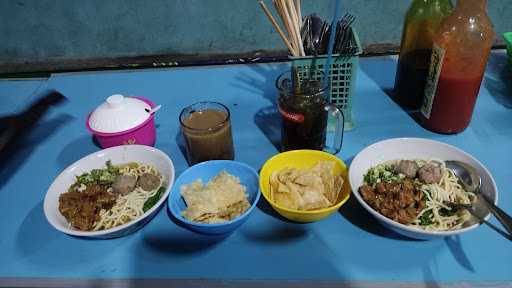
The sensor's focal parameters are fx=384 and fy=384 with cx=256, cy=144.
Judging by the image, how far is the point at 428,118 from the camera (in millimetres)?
1201

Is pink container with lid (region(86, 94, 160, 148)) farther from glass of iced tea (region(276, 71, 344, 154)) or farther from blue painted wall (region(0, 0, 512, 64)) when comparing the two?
blue painted wall (region(0, 0, 512, 64))

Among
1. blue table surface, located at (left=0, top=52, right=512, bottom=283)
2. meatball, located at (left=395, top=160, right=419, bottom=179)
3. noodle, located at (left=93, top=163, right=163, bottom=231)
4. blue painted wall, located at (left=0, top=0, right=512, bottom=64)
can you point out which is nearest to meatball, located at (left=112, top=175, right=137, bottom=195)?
noodle, located at (left=93, top=163, right=163, bottom=231)

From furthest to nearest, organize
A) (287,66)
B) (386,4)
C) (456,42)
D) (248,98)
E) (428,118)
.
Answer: (386,4) → (287,66) → (248,98) → (428,118) → (456,42)

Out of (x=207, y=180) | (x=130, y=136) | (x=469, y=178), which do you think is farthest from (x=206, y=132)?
(x=469, y=178)

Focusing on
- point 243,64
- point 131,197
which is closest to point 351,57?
point 243,64

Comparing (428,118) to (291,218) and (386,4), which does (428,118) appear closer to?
(291,218)

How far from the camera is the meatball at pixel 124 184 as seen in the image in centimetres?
102

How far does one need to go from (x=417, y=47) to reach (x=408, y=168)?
0.47 metres

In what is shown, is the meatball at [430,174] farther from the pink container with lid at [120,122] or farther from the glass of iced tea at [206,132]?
the pink container with lid at [120,122]

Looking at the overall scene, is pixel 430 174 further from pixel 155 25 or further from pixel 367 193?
pixel 155 25

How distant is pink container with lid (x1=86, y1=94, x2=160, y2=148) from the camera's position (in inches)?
43.2

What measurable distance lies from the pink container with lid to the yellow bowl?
1.31 ft

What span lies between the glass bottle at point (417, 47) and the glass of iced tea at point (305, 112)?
0.34 metres

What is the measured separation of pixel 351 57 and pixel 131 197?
0.73 meters
